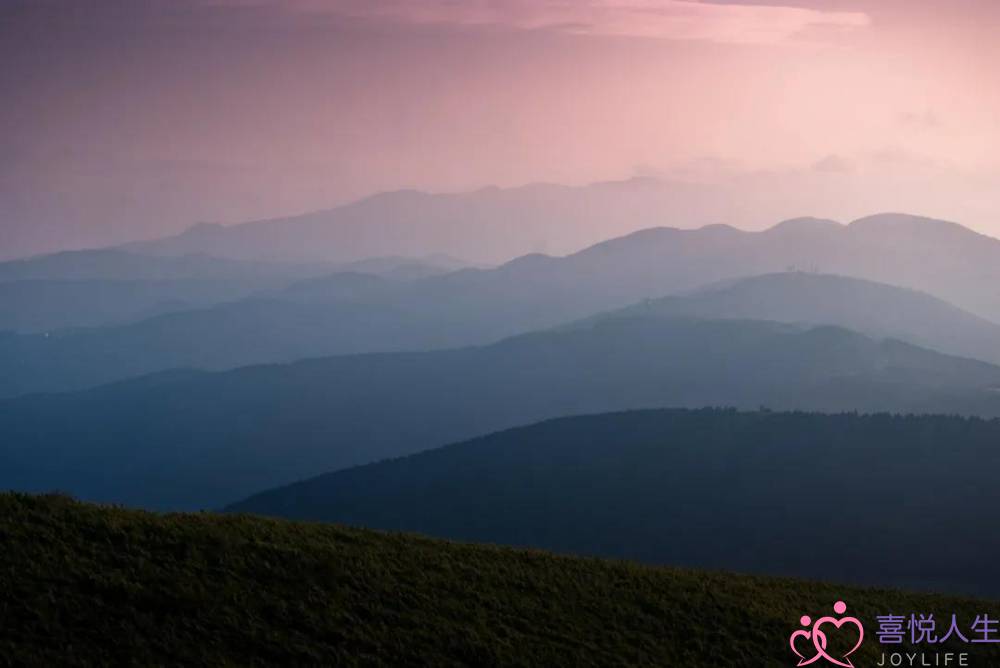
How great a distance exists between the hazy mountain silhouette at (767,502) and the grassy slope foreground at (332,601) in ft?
352

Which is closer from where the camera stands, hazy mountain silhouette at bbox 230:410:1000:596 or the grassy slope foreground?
the grassy slope foreground

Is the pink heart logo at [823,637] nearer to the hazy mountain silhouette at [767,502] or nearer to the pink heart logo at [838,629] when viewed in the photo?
the pink heart logo at [838,629]

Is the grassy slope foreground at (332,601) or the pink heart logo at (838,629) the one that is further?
the pink heart logo at (838,629)

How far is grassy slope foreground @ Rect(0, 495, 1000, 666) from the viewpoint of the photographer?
20.5 meters

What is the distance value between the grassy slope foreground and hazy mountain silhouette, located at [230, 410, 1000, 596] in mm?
107361

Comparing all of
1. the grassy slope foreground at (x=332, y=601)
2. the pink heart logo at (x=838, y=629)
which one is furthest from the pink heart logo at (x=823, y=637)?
the grassy slope foreground at (x=332, y=601)

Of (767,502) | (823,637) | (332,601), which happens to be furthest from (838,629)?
(767,502)

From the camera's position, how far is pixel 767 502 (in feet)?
518

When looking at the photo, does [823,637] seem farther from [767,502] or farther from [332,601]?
[767,502]

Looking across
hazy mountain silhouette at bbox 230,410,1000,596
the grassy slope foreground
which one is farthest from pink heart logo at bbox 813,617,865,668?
hazy mountain silhouette at bbox 230,410,1000,596

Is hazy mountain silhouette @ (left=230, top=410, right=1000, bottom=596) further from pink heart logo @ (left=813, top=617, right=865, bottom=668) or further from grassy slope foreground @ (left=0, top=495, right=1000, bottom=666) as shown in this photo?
grassy slope foreground @ (left=0, top=495, right=1000, bottom=666)

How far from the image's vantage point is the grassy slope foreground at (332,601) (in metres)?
20.5

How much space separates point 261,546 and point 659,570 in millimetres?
13834

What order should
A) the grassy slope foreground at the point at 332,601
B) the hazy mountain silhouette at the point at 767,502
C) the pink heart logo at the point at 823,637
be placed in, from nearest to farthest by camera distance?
1. the grassy slope foreground at the point at 332,601
2. the pink heart logo at the point at 823,637
3. the hazy mountain silhouette at the point at 767,502
